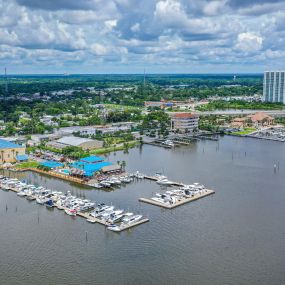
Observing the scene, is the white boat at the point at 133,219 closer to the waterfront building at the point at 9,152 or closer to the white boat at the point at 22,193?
the white boat at the point at 22,193

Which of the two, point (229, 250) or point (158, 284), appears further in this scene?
point (229, 250)

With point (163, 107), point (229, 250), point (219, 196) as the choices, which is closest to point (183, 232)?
point (229, 250)

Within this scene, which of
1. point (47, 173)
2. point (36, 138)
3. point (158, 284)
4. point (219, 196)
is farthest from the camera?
point (36, 138)

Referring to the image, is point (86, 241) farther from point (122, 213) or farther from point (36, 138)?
point (36, 138)

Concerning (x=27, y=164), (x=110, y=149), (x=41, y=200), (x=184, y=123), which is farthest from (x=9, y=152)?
(x=184, y=123)

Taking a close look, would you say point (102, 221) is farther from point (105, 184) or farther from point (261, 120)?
point (261, 120)

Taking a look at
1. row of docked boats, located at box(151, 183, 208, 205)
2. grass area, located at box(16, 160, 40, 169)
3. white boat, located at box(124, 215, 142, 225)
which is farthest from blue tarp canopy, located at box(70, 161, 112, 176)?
white boat, located at box(124, 215, 142, 225)

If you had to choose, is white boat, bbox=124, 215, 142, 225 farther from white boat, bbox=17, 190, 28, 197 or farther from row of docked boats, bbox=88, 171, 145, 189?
white boat, bbox=17, 190, 28, 197
